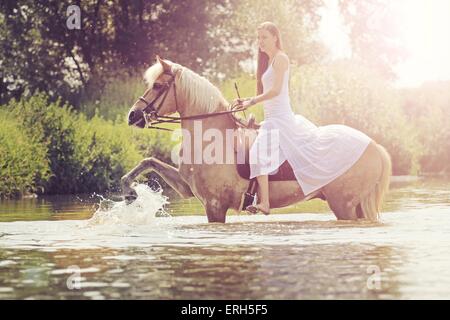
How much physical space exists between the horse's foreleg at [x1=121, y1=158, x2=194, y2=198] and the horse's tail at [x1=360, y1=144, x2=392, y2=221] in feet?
6.70

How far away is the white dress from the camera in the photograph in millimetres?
12156

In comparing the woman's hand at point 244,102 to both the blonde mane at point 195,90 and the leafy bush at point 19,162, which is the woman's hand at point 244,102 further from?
the leafy bush at point 19,162

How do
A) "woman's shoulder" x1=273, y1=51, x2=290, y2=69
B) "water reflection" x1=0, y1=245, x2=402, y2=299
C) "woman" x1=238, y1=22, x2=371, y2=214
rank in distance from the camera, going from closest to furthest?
"water reflection" x1=0, y1=245, x2=402, y2=299 → "woman's shoulder" x1=273, y1=51, x2=290, y2=69 → "woman" x1=238, y1=22, x2=371, y2=214

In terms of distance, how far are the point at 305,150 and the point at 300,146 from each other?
0.07 meters

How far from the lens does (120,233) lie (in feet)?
40.0

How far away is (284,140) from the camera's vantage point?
12281 millimetres

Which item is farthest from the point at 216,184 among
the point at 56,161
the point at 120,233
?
the point at 56,161

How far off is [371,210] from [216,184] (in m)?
1.88

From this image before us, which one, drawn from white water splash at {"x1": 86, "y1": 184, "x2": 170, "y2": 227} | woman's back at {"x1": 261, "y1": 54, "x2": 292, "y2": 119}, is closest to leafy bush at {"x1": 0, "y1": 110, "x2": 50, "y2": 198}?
white water splash at {"x1": 86, "y1": 184, "x2": 170, "y2": 227}

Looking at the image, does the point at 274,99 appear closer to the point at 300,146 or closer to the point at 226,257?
the point at 300,146

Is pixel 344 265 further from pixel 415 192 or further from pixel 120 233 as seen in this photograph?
pixel 415 192

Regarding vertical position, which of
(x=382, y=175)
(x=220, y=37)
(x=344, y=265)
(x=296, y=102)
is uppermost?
(x=220, y=37)

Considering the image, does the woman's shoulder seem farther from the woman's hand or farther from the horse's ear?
the horse's ear

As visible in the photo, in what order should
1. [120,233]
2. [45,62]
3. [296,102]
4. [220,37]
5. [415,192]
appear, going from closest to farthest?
[120,233] < [415,192] < [296,102] < [45,62] < [220,37]
